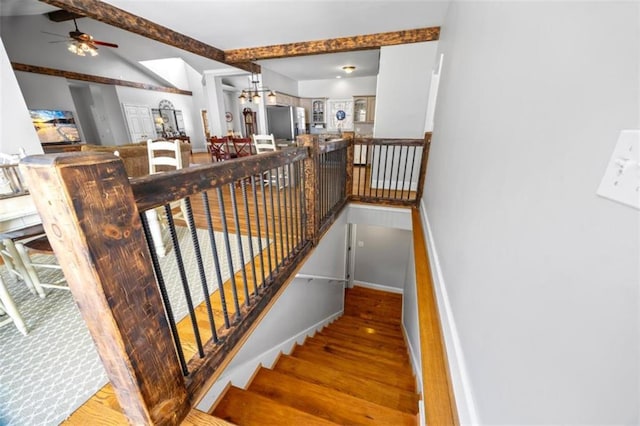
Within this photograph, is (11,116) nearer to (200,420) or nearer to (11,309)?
(11,309)

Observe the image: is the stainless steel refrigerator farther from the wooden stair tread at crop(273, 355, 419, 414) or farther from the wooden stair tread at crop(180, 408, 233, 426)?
the wooden stair tread at crop(180, 408, 233, 426)

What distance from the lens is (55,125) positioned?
6742 mm

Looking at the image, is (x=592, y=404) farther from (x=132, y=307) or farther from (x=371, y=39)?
(x=371, y=39)

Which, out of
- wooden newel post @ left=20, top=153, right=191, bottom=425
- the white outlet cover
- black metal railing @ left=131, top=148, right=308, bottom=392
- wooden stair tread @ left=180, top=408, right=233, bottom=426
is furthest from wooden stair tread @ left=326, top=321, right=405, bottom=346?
the white outlet cover

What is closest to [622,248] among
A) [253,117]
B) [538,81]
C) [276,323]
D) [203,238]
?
[538,81]

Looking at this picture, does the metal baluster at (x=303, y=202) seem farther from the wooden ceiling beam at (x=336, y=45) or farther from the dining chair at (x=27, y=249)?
the wooden ceiling beam at (x=336, y=45)

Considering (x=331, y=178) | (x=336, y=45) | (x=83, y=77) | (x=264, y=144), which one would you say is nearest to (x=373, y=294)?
(x=331, y=178)

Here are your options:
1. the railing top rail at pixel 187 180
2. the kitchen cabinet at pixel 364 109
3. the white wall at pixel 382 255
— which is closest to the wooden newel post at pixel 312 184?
the railing top rail at pixel 187 180

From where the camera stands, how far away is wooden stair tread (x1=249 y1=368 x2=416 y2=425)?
1.41 metres

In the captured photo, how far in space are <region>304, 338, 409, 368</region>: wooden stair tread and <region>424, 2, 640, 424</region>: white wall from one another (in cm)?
167

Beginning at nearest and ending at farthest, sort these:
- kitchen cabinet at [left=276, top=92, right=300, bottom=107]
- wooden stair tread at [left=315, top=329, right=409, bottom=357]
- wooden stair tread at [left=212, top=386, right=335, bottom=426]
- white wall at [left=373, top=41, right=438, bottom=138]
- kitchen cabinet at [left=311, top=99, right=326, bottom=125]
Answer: wooden stair tread at [left=212, top=386, right=335, bottom=426]
wooden stair tread at [left=315, top=329, right=409, bottom=357]
white wall at [left=373, top=41, right=438, bottom=138]
kitchen cabinet at [left=276, top=92, right=300, bottom=107]
kitchen cabinet at [left=311, top=99, right=326, bottom=125]

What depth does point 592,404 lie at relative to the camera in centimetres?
40

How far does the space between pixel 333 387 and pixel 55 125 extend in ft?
32.0

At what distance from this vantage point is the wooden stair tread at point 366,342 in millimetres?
2945
